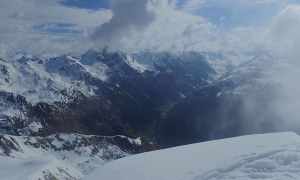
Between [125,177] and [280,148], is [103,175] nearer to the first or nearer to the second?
[125,177]

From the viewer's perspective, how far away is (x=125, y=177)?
25.9 m

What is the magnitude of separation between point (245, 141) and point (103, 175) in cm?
950

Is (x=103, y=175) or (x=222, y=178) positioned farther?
(x=103, y=175)

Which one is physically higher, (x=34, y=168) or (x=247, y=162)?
(x=34, y=168)

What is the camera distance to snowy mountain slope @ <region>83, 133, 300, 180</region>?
18766mm

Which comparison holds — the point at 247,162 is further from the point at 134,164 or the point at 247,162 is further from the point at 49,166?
the point at 49,166

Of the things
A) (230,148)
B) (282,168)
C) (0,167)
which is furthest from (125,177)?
(0,167)

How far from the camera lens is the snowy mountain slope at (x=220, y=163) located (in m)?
18.8

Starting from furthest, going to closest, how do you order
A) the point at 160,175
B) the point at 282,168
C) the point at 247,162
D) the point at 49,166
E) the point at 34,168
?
the point at 49,166 < the point at 34,168 < the point at 160,175 < the point at 247,162 < the point at 282,168

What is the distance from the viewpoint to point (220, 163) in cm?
2273

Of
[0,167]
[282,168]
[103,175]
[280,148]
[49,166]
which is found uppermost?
[49,166]

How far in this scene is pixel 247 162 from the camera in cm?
2059

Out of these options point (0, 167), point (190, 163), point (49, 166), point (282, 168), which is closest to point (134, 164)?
point (190, 163)

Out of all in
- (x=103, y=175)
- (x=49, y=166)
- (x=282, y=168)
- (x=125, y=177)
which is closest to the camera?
(x=282, y=168)
